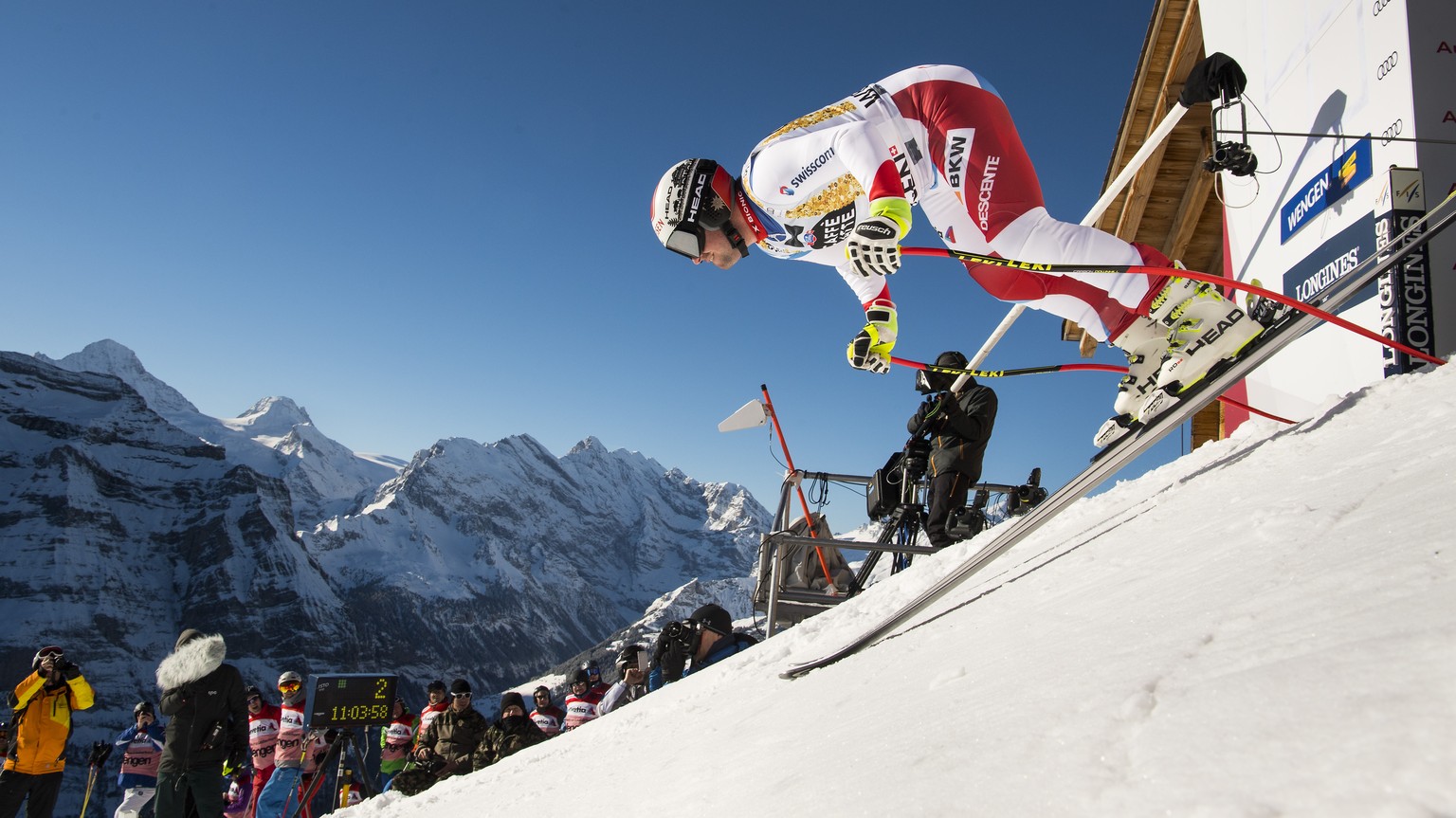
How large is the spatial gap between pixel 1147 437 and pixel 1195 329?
2.20 ft

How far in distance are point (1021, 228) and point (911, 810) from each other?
2653mm

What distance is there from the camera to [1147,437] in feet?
8.57

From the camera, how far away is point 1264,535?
1521 millimetres

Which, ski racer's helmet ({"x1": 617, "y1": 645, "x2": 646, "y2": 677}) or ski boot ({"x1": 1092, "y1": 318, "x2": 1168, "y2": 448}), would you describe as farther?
ski racer's helmet ({"x1": 617, "y1": 645, "x2": 646, "y2": 677})

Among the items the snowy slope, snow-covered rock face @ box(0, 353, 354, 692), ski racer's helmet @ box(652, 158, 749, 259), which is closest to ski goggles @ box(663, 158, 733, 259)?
ski racer's helmet @ box(652, 158, 749, 259)

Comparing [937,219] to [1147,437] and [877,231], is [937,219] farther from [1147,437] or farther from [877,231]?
[1147,437]

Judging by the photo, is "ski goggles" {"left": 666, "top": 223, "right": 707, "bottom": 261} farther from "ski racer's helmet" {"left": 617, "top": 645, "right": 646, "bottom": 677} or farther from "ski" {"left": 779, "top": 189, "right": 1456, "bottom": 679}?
"ski racer's helmet" {"left": 617, "top": 645, "right": 646, "bottom": 677}

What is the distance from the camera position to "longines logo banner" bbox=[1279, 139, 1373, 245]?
3.90 m

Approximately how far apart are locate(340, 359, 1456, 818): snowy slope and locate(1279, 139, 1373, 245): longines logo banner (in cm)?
196

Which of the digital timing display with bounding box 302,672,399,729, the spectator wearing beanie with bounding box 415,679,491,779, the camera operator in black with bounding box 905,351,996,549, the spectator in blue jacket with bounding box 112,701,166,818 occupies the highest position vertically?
the camera operator in black with bounding box 905,351,996,549

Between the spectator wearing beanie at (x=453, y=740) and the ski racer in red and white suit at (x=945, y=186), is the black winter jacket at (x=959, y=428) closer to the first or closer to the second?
the ski racer in red and white suit at (x=945, y=186)

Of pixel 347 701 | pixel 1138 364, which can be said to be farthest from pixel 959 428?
pixel 347 701

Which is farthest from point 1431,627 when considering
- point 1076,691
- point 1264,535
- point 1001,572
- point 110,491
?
point 110,491

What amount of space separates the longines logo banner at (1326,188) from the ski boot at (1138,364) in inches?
A: 62.1
